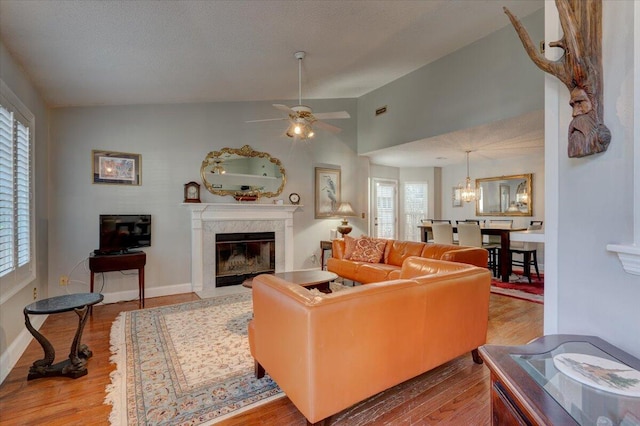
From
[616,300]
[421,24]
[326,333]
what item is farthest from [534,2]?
[326,333]

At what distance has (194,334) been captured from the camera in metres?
3.02

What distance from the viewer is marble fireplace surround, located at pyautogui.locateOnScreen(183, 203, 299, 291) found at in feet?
15.5

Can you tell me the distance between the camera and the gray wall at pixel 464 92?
375 centimetres

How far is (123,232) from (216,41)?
2805 mm

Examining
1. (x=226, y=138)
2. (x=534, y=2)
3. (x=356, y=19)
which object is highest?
(x=534, y=2)

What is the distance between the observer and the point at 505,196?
22.4 ft

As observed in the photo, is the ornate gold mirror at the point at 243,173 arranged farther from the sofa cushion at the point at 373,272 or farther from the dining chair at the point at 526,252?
the dining chair at the point at 526,252

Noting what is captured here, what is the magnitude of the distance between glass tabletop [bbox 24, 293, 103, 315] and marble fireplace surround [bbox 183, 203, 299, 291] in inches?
89.2

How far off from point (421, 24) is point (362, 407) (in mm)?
3837

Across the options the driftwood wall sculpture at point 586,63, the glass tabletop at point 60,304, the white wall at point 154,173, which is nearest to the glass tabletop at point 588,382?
the driftwood wall sculpture at point 586,63

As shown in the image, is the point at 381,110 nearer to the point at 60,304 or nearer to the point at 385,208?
the point at 385,208

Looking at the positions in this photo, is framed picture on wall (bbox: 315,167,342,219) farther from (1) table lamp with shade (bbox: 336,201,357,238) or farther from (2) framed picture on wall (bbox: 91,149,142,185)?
(2) framed picture on wall (bbox: 91,149,142,185)

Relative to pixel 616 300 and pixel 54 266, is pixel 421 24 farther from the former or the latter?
pixel 54 266

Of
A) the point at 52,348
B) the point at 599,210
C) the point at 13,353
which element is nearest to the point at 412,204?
the point at 599,210
